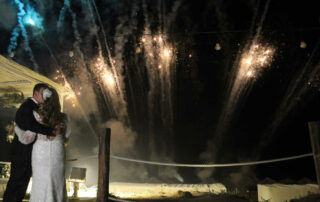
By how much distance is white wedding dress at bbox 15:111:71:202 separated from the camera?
2.40m

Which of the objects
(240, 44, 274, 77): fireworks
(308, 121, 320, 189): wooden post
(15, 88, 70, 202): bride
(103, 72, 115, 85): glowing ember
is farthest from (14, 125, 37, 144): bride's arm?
(103, 72, 115, 85): glowing ember

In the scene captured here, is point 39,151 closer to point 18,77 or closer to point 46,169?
point 46,169

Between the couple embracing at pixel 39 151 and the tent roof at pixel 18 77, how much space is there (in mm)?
2476

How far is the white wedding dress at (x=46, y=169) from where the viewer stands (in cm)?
240

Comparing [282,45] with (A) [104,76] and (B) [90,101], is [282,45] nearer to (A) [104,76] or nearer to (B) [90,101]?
(A) [104,76]

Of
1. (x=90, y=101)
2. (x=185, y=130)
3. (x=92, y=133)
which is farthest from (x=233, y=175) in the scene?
(x=90, y=101)

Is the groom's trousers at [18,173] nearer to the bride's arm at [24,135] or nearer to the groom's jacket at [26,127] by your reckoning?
A: the groom's jacket at [26,127]

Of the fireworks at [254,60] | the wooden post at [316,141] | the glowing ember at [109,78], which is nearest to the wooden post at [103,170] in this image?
the wooden post at [316,141]

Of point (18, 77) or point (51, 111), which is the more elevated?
point (18, 77)

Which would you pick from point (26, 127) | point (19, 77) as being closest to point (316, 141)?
point (26, 127)

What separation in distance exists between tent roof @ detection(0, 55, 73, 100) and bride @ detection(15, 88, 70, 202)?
2542 mm

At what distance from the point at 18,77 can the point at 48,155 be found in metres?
3.57

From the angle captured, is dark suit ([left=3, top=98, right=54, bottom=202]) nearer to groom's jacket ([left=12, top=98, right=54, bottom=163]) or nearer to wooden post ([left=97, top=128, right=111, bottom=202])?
groom's jacket ([left=12, top=98, right=54, bottom=163])

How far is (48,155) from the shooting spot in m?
2.49
